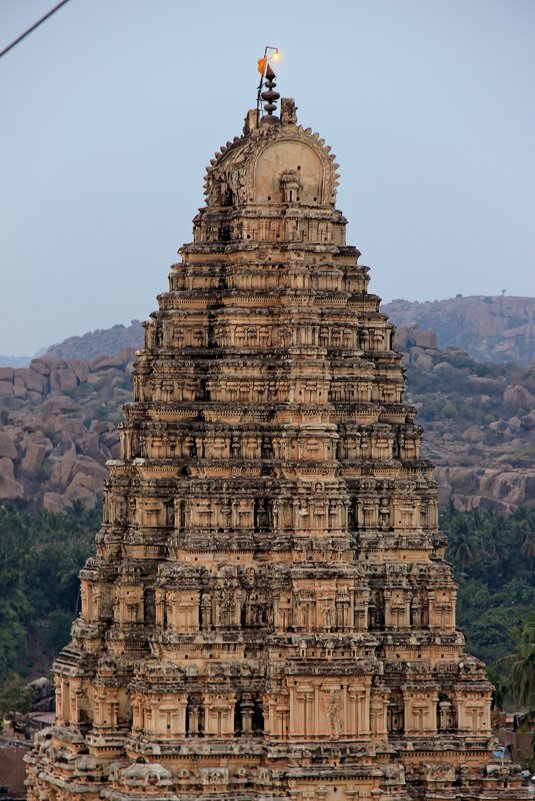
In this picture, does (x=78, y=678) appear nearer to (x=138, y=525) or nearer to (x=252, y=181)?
(x=138, y=525)

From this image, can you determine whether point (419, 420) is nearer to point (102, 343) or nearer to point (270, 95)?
point (102, 343)

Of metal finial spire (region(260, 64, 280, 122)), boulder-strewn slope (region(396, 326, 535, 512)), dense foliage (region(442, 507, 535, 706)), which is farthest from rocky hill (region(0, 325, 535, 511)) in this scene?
metal finial spire (region(260, 64, 280, 122))

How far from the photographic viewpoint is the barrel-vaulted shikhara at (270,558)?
157ft

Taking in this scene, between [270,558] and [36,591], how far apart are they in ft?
133

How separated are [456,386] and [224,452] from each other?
9613 centimetres

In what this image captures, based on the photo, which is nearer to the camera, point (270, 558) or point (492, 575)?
point (270, 558)

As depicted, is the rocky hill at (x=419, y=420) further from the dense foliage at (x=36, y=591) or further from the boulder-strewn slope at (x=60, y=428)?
the dense foliage at (x=36, y=591)

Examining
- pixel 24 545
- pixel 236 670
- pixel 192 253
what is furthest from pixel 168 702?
pixel 24 545

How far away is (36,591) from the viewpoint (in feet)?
290

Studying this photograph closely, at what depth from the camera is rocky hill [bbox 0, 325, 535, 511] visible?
366 feet

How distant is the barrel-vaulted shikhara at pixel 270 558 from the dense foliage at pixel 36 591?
1106 inches

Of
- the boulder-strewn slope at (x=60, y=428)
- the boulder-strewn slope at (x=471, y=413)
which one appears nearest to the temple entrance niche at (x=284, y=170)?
the boulder-strewn slope at (x=60, y=428)

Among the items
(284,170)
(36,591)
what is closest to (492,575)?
(36,591)

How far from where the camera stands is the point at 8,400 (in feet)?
449
